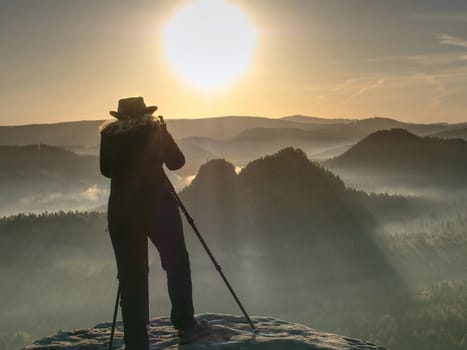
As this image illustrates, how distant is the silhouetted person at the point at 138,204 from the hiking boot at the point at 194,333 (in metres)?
0.87

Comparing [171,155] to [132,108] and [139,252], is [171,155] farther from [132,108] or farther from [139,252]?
[139,252]

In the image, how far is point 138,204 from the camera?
34.3ft

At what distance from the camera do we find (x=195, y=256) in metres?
36.9

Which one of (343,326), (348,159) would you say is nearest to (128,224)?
(343,326)

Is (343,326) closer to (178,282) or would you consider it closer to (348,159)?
(178,282)

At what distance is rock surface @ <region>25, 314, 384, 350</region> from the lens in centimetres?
1076

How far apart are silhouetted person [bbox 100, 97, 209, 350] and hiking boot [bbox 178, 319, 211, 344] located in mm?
871

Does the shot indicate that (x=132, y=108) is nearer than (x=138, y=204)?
No

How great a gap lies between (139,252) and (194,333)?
2.07 metres

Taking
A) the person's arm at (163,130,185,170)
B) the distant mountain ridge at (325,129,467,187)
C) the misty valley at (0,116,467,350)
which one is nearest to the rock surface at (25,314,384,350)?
the person's arm at (163,130,185,170)

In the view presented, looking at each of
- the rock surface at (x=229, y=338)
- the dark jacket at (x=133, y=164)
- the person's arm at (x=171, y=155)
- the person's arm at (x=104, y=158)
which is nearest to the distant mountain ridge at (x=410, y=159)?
the rock surface at (x=229, y=338)

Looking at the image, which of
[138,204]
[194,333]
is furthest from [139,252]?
[194,333]

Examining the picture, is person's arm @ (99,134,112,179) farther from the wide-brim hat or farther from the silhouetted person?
the wide-brim hat

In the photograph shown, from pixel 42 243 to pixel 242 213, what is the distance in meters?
19.1
